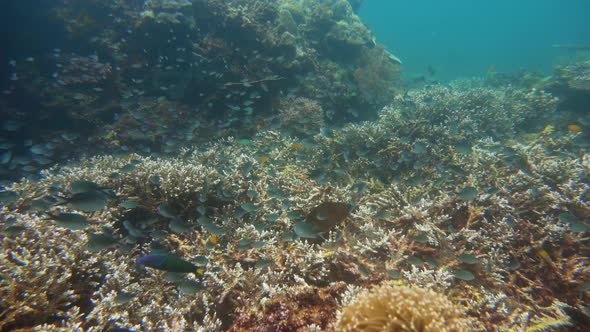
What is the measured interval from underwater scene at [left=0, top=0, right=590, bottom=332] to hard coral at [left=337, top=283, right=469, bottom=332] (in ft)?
0.06

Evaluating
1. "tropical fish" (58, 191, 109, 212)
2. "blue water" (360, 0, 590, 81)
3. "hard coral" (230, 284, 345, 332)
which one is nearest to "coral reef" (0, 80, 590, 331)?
"hard coral" (230, 284, 345, 332)

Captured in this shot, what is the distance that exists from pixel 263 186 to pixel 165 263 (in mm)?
3199

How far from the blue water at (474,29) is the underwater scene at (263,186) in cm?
4030

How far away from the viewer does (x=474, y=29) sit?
362 feet

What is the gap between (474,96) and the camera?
40.6 feet

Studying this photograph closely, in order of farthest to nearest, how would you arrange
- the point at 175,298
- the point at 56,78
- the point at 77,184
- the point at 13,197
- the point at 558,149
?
→ the point at 56,78 < the point at 558,149 < the point at 13,197 < the point at 77,184 < the point at 175,298

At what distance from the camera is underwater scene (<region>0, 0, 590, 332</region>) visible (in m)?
3.47

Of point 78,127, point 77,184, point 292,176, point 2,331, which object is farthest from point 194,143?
point 2,331

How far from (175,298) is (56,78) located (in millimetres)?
9628

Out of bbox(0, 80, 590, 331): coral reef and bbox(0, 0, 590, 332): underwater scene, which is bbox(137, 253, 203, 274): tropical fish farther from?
bbox(0, 80, 590, 331): coral reef

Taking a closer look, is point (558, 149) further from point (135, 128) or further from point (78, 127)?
point (78, 127)

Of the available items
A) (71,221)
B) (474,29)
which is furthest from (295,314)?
(474,29)

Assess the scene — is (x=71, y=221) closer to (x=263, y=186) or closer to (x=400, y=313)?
(x=263, y=186)

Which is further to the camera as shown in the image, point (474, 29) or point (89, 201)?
point (474, 29)
